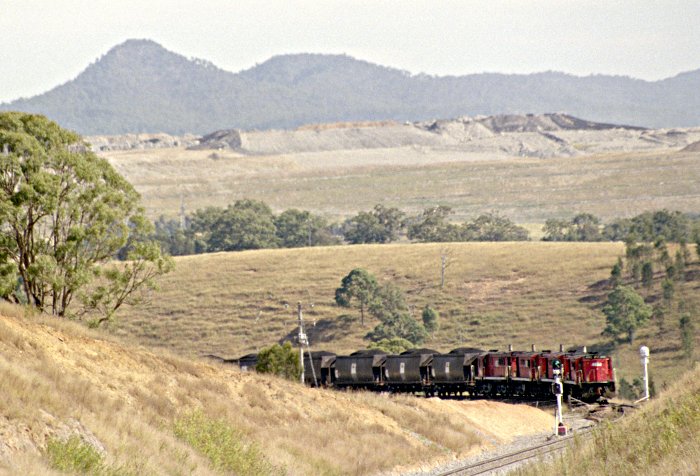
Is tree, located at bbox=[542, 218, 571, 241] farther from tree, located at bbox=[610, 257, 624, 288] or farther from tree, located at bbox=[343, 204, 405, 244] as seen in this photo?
tree, located at bbox=[610, 257, 624, 288]

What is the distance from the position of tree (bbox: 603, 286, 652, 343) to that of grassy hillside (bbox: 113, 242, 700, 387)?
1.48 meters

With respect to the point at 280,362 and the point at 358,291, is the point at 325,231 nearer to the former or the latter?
the point at 358,291

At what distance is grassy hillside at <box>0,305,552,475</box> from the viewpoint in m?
24.7

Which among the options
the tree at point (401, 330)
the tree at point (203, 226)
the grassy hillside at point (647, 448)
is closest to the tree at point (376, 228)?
the tree at point (203, 226)

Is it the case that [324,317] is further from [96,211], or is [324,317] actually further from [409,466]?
[409,466]

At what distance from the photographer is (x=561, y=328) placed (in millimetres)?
110250

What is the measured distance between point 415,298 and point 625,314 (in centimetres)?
3019

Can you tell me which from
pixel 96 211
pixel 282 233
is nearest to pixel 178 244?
pixel 282 233

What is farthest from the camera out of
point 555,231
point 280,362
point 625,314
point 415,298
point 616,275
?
point 555,231

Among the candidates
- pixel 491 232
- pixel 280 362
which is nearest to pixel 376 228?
pixel 491 232

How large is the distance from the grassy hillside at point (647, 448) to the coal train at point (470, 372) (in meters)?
28.0

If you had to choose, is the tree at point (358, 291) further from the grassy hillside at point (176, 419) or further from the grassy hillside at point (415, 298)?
the grassy hillside at point (176, 419)

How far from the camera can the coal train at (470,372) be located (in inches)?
2302

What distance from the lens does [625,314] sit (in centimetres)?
10431
